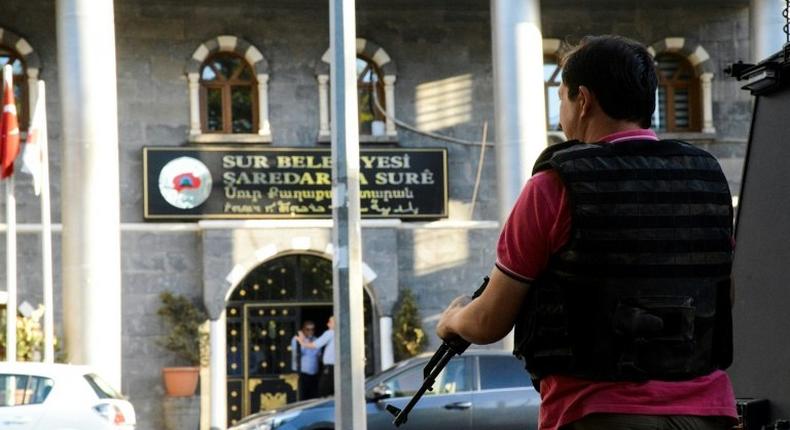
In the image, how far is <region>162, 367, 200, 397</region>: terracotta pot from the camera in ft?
76.2

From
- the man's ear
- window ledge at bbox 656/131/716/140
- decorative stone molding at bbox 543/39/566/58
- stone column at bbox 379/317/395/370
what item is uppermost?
decorative stone molding at bbox 543/39/566/58

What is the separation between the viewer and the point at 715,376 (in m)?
3.21

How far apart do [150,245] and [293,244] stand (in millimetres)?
2327

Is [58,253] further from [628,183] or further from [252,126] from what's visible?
[628,183]

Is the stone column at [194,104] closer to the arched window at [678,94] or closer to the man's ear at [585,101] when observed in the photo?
the arched window at [678,94]

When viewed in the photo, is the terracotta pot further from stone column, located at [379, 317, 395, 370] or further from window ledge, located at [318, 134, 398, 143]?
window ledge, located at [318, 134, 398, 143]

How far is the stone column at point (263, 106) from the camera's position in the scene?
24.3 meters

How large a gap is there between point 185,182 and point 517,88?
231 inches

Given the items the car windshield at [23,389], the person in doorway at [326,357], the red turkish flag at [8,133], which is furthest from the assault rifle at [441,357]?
the person in doorway at [326,357]

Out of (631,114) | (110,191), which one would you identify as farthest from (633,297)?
(110,191)

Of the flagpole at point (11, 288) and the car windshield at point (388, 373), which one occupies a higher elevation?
the flagpole at point (11, 288)

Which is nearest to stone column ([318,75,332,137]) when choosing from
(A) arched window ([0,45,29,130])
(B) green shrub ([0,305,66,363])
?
(A) arched window ([0,45,29,130])

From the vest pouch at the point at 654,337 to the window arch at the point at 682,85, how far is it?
75.0 feet

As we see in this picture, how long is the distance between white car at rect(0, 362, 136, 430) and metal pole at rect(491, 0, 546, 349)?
26.3 feet
